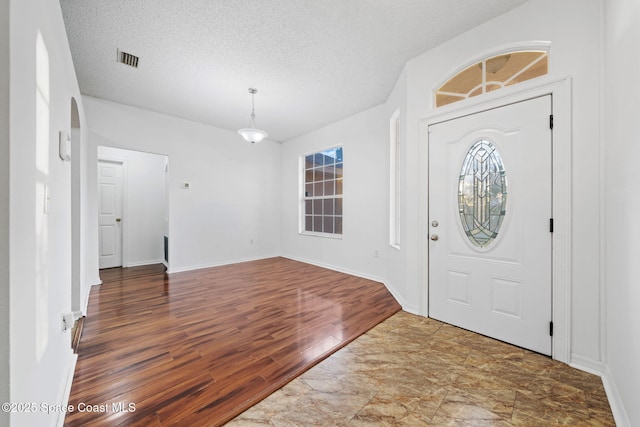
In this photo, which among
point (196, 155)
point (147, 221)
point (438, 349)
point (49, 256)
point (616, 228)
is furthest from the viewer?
point (147, 221)

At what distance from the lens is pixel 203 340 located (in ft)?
7.44

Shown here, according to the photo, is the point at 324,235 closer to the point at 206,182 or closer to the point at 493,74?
the point at 206,182

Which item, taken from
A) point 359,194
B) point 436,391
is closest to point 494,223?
point 436,391

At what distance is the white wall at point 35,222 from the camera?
0.86 m

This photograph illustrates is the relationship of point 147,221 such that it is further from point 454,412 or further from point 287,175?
point 454,412

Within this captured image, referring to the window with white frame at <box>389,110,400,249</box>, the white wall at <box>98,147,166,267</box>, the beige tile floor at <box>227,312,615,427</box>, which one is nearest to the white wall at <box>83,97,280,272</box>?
the white wall at <box>98,147,166,267</box>

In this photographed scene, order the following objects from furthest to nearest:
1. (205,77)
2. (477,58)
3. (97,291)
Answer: (97,291) < (205,77) < (477,58)

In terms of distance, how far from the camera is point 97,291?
3559 mm

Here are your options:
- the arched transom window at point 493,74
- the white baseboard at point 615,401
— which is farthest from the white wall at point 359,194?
the white baseboard at point 615,401

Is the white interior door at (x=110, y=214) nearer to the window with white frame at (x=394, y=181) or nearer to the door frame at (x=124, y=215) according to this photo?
the door frame at (x=124, y=215)

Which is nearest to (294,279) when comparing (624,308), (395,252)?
(395,252)

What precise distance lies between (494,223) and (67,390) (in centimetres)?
344

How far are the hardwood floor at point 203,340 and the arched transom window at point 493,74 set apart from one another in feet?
8.04

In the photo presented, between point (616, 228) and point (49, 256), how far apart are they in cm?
338
